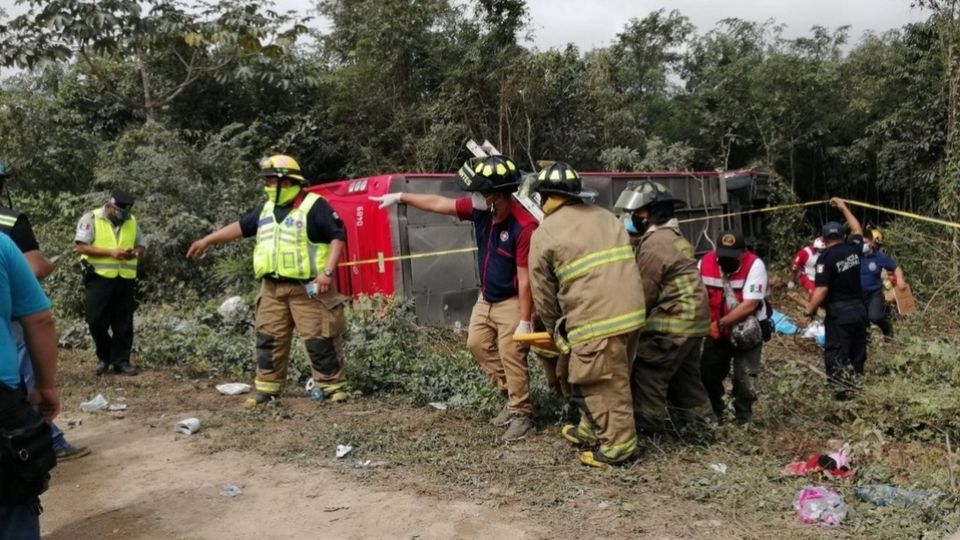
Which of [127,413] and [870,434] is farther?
[127,413]

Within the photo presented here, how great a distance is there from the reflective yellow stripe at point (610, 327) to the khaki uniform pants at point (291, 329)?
7.27ft

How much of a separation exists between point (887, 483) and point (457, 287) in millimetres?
5676

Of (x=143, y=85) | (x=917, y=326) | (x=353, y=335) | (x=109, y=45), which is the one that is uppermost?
(x=143, y=85)

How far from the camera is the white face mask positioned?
482 cm

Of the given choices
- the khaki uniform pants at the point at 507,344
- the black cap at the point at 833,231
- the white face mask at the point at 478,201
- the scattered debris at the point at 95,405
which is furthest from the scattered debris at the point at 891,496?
the scattered debris at the point at 95,405

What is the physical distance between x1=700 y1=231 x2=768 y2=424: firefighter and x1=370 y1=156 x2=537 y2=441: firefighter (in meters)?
1.25

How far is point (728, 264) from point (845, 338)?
1663mm

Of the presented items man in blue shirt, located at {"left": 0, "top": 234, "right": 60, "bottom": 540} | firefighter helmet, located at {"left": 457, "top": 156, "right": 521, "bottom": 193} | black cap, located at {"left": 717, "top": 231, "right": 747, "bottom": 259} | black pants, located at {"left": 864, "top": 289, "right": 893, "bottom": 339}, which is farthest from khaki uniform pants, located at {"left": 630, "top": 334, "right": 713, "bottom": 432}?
black pants, located at {"left": 864, "top": 289, "right": 893, "bottom": 339}

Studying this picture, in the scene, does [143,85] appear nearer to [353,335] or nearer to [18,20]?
[353,335]

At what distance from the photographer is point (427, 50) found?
15.5 meters

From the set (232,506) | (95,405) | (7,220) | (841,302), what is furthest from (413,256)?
(7,220)

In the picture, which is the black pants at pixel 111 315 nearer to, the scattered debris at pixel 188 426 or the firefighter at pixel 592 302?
the scattered debris at pixel 188 426

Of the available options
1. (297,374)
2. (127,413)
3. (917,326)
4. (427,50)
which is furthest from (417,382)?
(427,50)

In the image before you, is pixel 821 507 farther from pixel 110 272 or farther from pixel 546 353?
pixel 110 272
